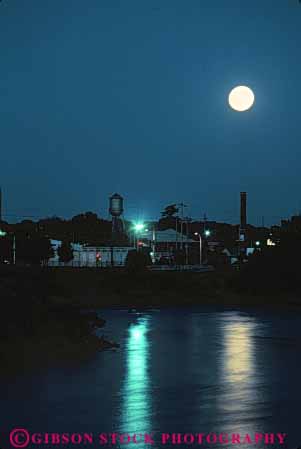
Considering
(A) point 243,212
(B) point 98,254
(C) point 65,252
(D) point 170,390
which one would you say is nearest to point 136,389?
(D) point 170,390

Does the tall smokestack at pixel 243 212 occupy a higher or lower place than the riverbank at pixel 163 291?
higher

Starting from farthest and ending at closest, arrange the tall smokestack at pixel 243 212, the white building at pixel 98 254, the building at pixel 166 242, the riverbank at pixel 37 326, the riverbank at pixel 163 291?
1. the building at pixel 166 242
2. the tall smokestack at pixel 243 212
3. the white building at pixel 98 254
4. the riverbank at pixel 163 291
5. the riverbank at pixel 37 326

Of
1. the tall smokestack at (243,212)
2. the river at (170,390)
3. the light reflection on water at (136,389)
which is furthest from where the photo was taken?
the tall smokestack at (243,212)

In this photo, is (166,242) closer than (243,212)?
No

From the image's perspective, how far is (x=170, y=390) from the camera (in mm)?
16078

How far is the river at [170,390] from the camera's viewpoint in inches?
485

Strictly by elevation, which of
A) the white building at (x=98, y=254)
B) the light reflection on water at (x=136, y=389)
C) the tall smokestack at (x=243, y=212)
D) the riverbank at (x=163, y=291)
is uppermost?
the tall smokestack at (x=243, y=212)

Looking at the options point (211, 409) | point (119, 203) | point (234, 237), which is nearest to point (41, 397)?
point (211, 409)

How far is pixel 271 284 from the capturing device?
184 ft

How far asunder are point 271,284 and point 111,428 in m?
45.3

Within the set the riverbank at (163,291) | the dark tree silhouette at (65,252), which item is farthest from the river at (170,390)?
the dark tree silhouette at (65,252)

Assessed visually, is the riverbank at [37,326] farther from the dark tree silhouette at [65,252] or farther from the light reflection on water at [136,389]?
the dark tree silhouette at [65,252]

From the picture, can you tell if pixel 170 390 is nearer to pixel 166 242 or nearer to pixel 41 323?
pixel 41 323

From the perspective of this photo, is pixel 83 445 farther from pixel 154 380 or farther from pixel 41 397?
pixel 154 380
